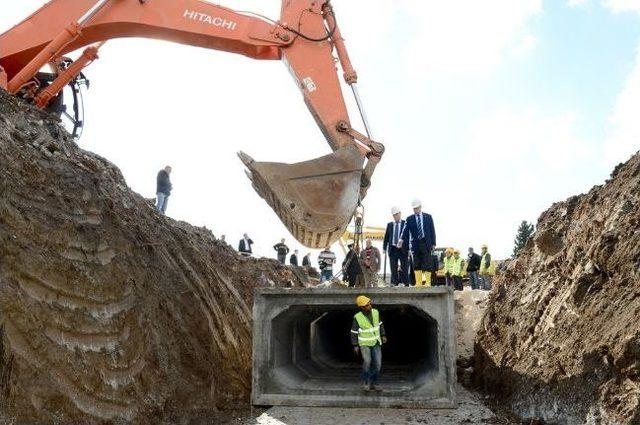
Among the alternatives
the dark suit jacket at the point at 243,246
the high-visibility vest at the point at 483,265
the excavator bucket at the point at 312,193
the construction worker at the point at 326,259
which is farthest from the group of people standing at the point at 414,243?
the dark suit jacket at the point at 243,246

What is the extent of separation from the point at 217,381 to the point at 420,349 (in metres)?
5.83

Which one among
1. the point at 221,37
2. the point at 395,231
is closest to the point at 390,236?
the point at 395,231

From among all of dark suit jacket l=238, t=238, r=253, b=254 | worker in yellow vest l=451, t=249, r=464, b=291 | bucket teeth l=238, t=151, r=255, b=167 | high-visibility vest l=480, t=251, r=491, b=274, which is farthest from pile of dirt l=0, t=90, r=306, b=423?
high-visibility vest l=480, t=251, r=491, b=274

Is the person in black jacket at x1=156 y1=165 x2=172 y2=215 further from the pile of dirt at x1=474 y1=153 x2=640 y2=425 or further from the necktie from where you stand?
the pile of dirt at x1=474 y1=153 x2=640 y2=425

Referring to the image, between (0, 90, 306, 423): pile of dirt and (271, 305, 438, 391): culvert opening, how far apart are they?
0.70 m

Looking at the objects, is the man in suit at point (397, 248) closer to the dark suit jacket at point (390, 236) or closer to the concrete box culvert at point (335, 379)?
the dark suit jacket at point (390, 236)

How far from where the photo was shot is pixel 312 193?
7758 millimetres

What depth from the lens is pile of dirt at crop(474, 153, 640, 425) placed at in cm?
586

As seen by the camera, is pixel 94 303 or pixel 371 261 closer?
pixel 94 303

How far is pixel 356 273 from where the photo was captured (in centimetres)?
1236

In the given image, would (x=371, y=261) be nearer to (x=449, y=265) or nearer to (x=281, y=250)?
(x=449, y=265)

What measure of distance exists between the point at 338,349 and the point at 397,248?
13.0ft

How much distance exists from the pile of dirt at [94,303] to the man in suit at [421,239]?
3.19 m

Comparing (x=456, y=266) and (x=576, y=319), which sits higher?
(x=456, y=266)
